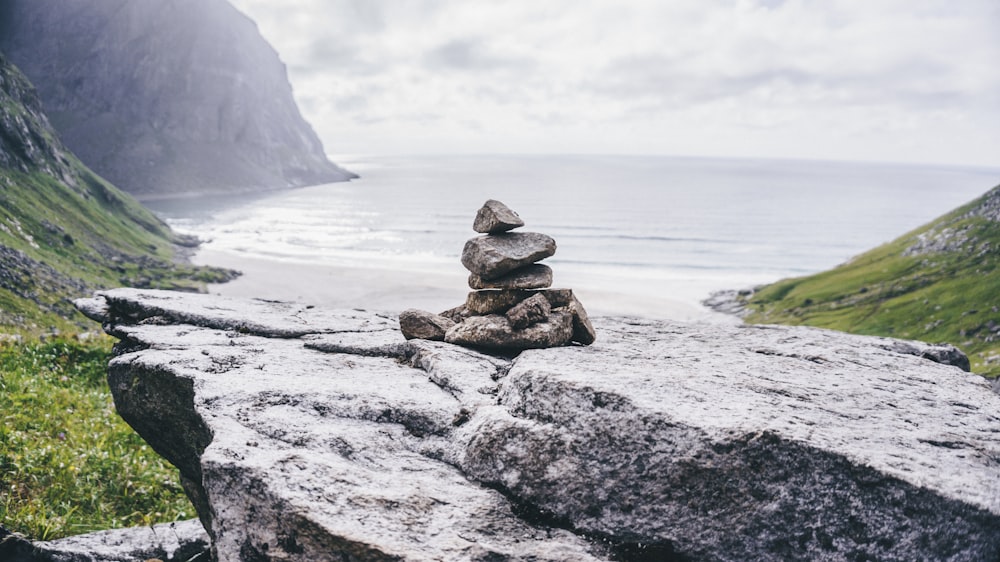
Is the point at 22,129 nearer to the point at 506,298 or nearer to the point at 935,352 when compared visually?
the point at 506,298

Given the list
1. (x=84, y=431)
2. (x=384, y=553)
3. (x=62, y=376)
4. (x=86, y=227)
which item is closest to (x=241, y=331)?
(x=84, y=431)

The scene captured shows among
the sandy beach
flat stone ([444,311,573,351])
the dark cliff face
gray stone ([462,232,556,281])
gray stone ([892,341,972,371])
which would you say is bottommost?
the sandy beach

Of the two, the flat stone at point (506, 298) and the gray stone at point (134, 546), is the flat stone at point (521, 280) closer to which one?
the flat stone at point (506, 298)

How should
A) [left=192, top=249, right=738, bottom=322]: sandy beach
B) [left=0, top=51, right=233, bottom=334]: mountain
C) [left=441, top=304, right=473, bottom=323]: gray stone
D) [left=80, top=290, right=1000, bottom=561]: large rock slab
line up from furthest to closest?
[left=192, top=249, right=738, bottom=322]: sandy beach
[left=0, top=51, right=233, bottom=334]: mountain
[left=441, top=304, right=473, bottom=323]: gray stone
[left=80, top=290, right=1000, bottom=561]: large rock slab

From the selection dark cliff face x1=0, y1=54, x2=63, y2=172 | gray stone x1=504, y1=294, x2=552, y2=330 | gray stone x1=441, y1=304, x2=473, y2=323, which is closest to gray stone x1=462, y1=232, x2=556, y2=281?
gray stone x1=504, y1=294, x2=552, y2=330

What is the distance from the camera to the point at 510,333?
11.9 metres

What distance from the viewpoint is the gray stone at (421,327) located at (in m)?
13.1

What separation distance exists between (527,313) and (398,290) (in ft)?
339

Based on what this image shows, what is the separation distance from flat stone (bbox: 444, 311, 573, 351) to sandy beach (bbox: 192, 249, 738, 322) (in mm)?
84100

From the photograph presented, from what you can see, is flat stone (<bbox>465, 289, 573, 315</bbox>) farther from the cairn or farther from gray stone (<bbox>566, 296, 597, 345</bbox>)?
gray stone (<bbox>566, 296, 597, 345</bbox>)

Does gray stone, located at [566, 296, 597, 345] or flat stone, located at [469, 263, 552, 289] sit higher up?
flat stone, located at [469, 263, 552, 289]

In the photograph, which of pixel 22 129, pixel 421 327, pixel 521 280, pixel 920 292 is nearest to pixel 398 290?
pixel 920 292

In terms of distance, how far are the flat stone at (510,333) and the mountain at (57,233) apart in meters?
71.2

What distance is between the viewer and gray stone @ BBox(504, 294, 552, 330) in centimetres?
1196
